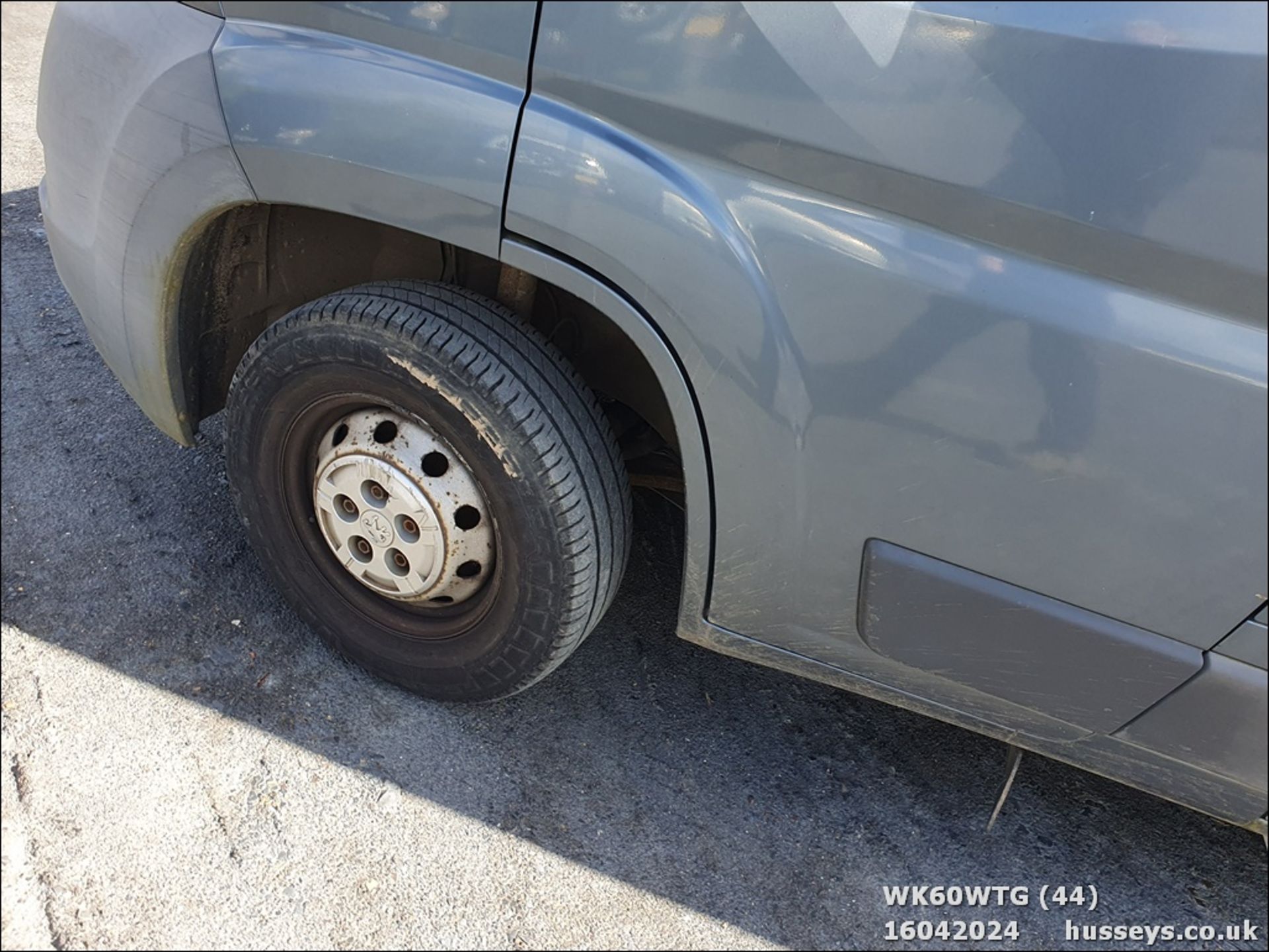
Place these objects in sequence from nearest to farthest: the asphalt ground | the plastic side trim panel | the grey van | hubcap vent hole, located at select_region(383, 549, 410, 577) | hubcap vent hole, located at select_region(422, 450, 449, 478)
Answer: the grey van, the plastic side trim panel, the asphalt ground, hubcap vent hole, located at select_region(422, 450, 449, 478), hubcap vent hole, located at select_region(383, 549, 410, 577)

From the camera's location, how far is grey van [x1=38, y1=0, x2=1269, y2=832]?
53.3 inches

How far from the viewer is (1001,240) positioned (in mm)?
1412

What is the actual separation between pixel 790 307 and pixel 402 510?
0.87 meters

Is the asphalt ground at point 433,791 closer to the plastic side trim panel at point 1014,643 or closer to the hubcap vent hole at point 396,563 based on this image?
the hubcap vent hole at point 396,563

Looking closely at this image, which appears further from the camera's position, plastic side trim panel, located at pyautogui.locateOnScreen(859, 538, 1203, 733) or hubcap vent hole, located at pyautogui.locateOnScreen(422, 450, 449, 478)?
hubcap vent hole, located at pyautogui.locateOnScreen(422, 450, 449, 478)

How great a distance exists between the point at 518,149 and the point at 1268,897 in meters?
2.13

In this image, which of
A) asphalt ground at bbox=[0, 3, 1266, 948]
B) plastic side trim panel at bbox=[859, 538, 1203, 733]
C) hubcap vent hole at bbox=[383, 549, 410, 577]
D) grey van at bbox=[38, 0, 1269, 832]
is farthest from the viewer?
hubcap vent hole at bbox=[383, 549, 410, 577]

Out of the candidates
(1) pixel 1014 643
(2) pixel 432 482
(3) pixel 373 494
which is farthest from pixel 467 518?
(1) pixel 1014 643

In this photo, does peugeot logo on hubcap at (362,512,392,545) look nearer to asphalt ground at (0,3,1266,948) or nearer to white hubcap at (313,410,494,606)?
white hubcap at (313,410,494,606)

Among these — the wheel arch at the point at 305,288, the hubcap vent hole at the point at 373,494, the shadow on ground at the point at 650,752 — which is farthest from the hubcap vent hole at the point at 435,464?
the shadow on ground at the point at 650,752

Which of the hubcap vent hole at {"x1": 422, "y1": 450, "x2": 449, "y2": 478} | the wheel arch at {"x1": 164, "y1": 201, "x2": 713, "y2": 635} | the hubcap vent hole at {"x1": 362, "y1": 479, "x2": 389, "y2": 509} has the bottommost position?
the hubcap vent hole at {"x1": 362, "y1": 479, "x2": 389, "y2": 509}

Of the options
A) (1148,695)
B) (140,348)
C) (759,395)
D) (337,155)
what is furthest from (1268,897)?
(140,348)

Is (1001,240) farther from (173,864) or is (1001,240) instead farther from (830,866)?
(173,864)

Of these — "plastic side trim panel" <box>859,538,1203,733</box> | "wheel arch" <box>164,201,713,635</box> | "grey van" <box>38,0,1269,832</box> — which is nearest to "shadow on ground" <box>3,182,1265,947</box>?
"grey van" <box>38,0,1269,832</box>
